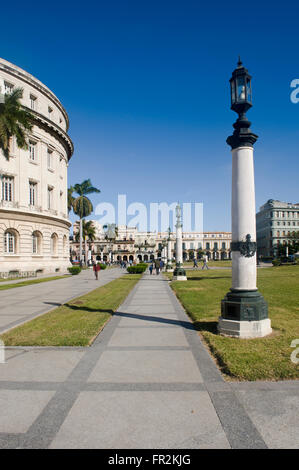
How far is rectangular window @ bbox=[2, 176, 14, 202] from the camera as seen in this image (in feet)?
95.8

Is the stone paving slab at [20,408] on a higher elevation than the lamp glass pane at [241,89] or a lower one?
lower

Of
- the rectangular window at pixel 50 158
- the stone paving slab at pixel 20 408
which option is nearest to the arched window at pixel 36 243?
the rectangular window at pixel 50 158

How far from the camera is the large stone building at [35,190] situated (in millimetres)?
29172

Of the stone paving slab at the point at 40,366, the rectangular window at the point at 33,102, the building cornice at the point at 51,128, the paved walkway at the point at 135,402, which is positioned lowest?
the stone paving slab at the point at 40,366

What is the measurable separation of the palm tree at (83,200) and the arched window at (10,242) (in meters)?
25.4

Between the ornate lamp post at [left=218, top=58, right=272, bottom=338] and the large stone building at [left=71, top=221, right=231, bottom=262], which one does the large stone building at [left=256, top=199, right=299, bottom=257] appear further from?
the ornate lamp post at [left=218, top=58, right=272, bottom=338]

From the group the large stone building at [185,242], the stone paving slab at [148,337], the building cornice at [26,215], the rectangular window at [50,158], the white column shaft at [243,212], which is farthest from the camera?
Result: the large stone building at [185,242]

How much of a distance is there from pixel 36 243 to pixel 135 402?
1237 inches

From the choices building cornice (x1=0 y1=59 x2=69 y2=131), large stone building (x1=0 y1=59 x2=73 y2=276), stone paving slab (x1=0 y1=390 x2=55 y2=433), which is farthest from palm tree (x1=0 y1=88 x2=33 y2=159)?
stone paving slab (x1=0 y1=390 x2=55 y2=433)

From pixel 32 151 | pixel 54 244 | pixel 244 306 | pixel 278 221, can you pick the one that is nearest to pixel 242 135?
pixel 244 306

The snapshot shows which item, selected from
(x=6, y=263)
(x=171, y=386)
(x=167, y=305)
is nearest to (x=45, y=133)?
(x=6, y=263)

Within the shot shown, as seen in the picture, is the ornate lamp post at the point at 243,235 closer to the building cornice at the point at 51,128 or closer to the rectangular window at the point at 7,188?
the rectangular window at the point at 7,188

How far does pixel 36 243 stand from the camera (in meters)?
32.6
